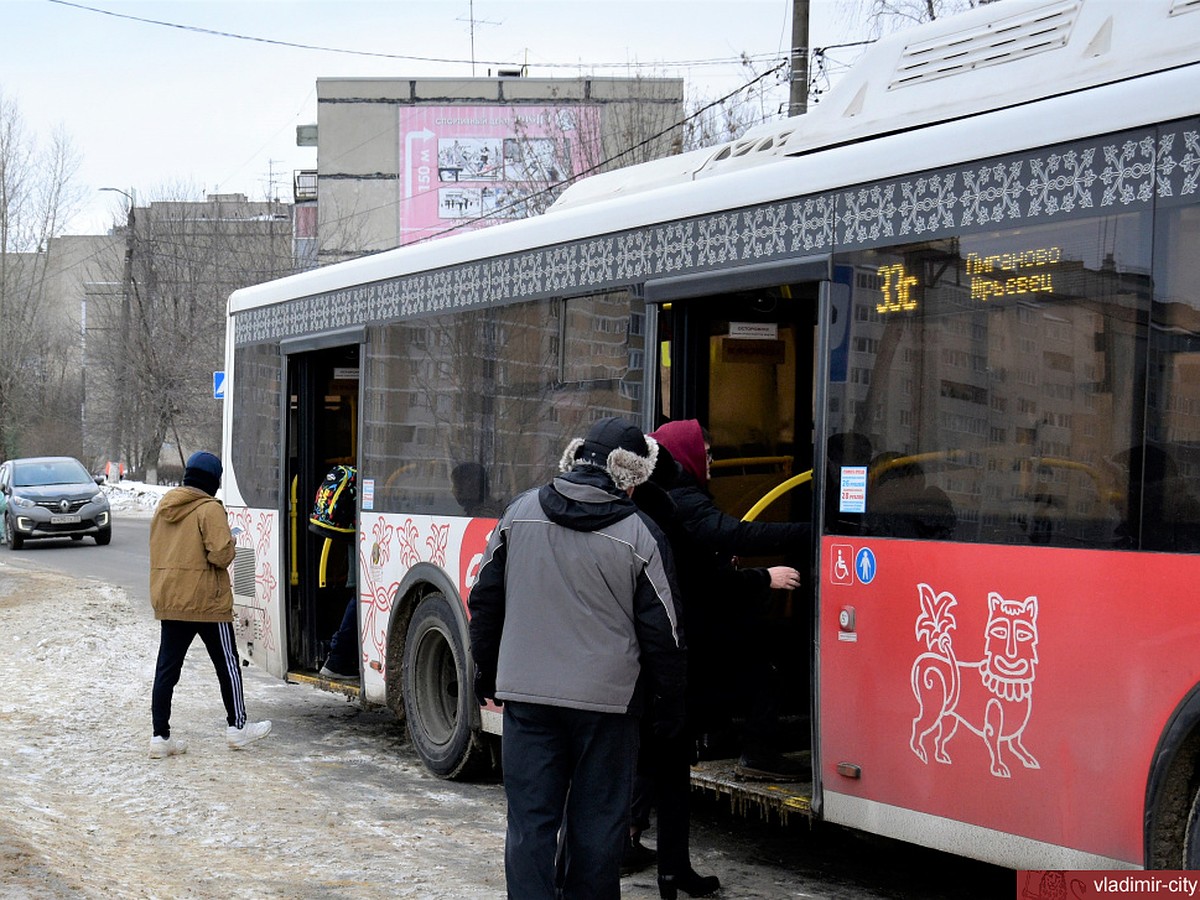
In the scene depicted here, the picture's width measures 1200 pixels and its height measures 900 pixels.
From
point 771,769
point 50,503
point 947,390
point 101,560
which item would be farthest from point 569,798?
point 50,503

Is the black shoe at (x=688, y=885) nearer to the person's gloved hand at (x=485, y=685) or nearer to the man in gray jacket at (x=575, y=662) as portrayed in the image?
the man in gray jacket at (x=575, y=662)

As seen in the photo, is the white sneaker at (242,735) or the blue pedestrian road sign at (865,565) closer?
the blue pedestrian road sign at (865,565)

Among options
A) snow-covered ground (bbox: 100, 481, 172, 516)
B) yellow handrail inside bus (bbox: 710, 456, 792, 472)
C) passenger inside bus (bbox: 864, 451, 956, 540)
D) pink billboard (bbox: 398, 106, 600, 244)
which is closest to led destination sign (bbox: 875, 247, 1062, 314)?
passenger inside bus (bbox: 864, 451, 956, 540)

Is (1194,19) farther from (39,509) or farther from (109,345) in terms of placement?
(109,345)

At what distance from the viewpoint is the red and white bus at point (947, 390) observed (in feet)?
15.5

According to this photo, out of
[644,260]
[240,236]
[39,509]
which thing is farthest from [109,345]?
[644,260]

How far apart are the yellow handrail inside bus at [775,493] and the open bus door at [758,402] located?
1 cm

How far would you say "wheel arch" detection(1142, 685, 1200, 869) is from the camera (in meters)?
4.59

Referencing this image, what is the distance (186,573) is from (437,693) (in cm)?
168

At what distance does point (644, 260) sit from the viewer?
7293mm

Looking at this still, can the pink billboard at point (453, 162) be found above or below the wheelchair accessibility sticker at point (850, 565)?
above

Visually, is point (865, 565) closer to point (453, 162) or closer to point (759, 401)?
point (759, 401)

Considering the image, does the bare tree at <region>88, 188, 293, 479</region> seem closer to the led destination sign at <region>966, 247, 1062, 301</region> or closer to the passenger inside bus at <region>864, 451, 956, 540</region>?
the passenger inside bus at <region>864, 451, 956, 540</region>

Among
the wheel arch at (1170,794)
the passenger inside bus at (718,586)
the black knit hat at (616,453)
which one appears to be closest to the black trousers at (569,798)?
the black knit hat at (616,453)
